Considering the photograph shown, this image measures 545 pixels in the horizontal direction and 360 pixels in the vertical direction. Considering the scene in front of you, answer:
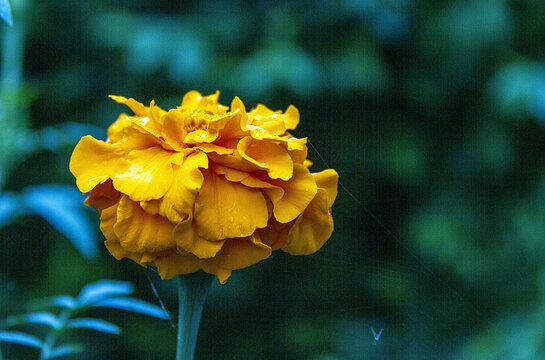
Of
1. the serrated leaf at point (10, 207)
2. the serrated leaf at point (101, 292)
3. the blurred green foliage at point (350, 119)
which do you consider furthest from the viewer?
the blurred green foliage at point (350, 119)

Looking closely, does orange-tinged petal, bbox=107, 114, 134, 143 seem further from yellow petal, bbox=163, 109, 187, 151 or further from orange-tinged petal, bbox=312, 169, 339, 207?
orange-tinged petal, bbox=312, 169, 339, 207

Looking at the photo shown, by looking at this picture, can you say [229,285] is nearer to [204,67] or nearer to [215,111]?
[204,67]

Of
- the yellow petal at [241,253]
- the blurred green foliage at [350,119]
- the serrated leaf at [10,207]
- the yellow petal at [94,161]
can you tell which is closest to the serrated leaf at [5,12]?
the yellow petal at [94,161]

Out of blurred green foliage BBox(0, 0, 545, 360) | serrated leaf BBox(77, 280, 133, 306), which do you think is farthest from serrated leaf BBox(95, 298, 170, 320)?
blurred green foliage BBox(0, 0, 545, 360)

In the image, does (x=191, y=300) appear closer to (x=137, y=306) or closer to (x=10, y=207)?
(x=137, y=306)

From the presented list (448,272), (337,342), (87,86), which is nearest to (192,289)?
(337,342)

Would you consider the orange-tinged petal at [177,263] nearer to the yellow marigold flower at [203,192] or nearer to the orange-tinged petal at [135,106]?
the yellow marigold flower at [203,192]
